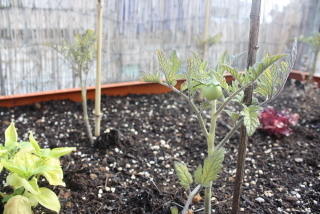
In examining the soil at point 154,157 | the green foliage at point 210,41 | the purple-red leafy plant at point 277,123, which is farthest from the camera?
the green foliage at point 210,41

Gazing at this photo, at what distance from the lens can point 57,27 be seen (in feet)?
8.54

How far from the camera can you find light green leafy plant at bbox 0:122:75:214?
123 centimetres

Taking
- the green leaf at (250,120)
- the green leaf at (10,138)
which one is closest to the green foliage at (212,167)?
the green leaf at (250,120)

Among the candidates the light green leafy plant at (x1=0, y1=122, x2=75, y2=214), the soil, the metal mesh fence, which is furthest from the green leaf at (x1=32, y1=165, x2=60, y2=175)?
the metal mesh fence

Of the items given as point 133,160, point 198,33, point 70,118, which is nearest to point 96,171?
point 133,160

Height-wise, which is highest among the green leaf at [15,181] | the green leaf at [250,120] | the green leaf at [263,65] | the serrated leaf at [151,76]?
the green leaf at [263,65]

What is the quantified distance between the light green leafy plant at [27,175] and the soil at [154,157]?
0.68 ft

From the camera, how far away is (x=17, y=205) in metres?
1.22

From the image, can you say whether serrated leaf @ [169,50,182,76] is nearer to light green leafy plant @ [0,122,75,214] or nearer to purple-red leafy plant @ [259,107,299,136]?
light green leafy plant @ [0,122,75,214]

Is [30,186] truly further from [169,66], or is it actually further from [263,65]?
[263,65]

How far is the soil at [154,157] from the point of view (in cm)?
158

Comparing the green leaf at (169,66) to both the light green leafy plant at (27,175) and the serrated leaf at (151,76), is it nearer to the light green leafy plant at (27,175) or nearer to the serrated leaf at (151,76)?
the serrated leaf at (151,76)

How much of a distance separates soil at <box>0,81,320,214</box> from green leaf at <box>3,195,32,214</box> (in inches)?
10.0

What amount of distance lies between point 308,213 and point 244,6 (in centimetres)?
269
